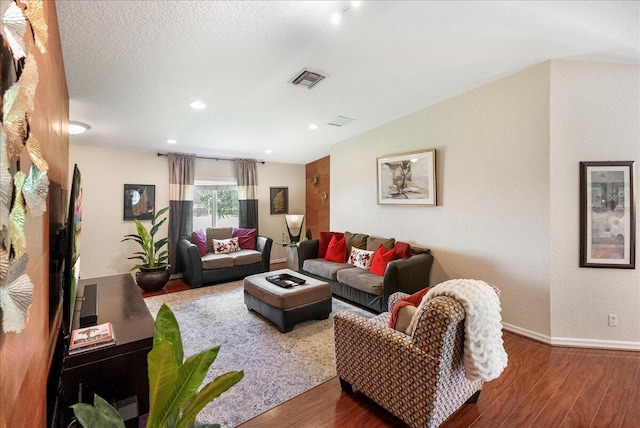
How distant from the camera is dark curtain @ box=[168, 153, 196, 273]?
5094mm

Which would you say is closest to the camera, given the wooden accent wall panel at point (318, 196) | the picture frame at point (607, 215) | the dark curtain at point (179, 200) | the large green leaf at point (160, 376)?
the large green leaf at point (160, 376)

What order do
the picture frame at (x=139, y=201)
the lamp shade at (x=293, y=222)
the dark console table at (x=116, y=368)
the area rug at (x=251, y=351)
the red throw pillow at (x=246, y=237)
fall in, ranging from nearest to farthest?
1. the dark console table at (x=116, y=368)
2. the area rug at (x=251, y=351)
3. the picture frame at (x=139, y=201)
4. the red throw pillow at (x=246, y=237)
5. the lamp shade at (x=293, y=222)

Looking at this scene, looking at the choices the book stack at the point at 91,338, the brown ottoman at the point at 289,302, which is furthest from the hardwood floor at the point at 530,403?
the book stack at the point at 91,338

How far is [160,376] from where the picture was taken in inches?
34.8

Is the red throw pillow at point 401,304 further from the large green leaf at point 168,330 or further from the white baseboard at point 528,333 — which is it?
the white baseboard at point 528,333

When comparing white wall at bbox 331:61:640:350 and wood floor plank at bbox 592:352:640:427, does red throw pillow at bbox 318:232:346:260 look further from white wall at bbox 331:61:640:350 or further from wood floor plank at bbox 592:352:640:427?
wood floor plank at bbox 592:352:640:427

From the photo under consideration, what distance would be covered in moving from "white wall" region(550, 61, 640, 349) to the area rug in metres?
2.11

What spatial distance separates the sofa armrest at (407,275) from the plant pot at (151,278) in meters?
3.46

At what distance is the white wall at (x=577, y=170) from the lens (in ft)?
8.38

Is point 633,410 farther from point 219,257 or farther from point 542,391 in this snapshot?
point 219,257

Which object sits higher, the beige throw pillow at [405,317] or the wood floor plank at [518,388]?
the beige throw pillow at [405,317]

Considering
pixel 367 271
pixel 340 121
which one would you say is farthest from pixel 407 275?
pixel 340 121

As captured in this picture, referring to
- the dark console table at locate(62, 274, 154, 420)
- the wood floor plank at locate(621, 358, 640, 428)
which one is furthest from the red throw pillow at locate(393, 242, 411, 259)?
the dark console table at locate(62, 274, 154, 420)

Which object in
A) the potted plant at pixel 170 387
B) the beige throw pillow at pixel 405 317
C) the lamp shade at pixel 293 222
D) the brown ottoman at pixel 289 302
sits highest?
the lamp shade at pixel 293 222
